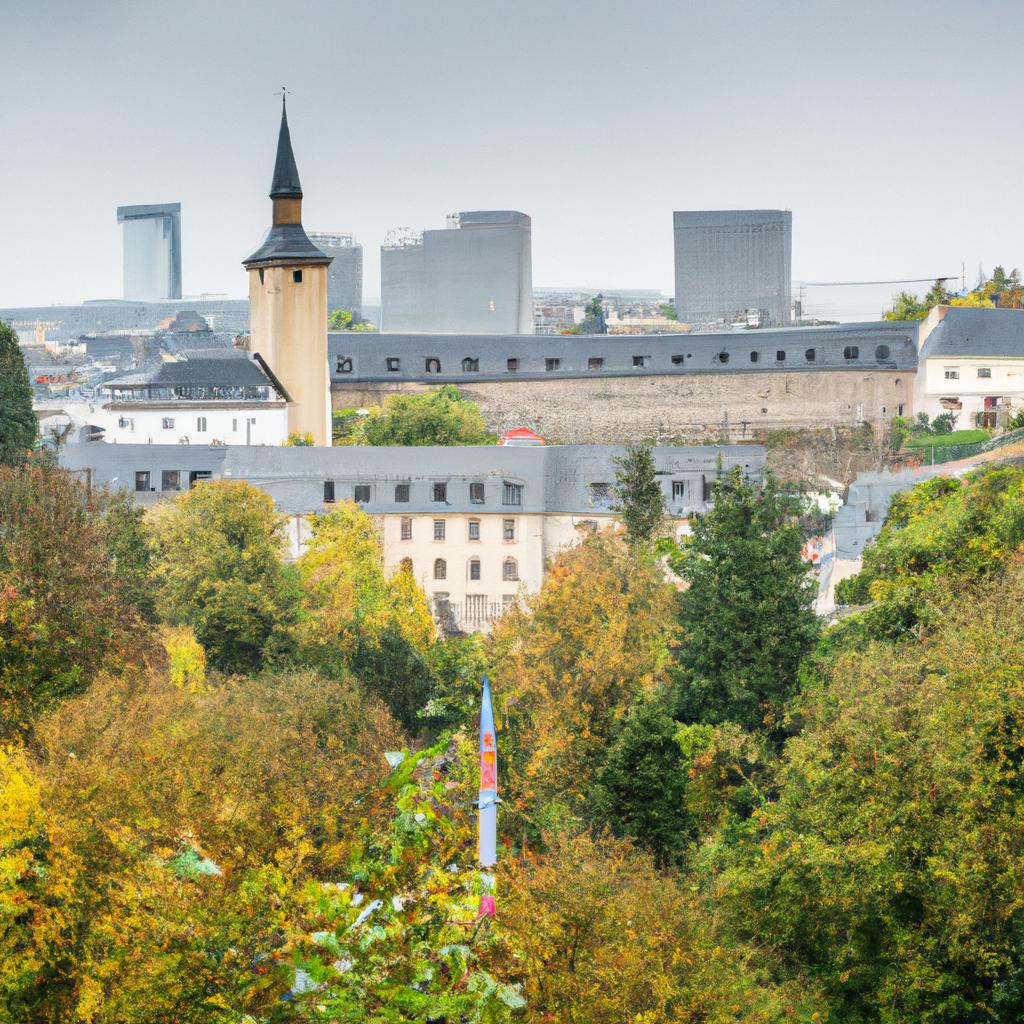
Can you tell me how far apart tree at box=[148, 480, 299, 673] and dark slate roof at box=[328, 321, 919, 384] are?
37.6 metres

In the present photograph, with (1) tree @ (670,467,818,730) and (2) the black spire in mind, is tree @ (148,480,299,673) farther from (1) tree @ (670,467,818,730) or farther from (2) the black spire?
(2) the black spire

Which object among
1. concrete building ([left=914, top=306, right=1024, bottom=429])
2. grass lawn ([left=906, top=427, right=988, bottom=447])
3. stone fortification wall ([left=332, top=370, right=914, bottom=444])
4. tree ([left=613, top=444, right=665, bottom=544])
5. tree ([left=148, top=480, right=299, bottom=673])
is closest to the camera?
tree ([left=148, top=480, right=299, bottom=673])

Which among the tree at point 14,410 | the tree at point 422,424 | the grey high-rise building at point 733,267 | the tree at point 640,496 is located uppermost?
the grey high-rise building at point 733,267

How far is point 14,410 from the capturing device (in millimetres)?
51375

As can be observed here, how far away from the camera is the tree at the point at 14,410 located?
165 feet

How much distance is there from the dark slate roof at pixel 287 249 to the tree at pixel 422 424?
6.70 metres

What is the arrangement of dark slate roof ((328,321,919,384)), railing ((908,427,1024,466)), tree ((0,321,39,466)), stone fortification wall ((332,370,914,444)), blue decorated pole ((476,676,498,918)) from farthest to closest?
dark slate roof ((328,321,919,384))
stone fortification wall ((332,370,914,444))
railing ((908,427,1024,466))
tree ((0,321,39,466))
blue decorated pole ((476,676,498,918))

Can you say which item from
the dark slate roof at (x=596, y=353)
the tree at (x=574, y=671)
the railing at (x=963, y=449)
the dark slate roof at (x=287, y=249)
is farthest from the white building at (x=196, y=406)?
the tree at (x=574, y=671)

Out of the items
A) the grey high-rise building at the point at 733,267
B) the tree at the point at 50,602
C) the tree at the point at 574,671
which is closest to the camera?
the tree at the point at 50,602

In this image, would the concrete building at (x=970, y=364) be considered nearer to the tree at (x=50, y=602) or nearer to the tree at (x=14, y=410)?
the tree at (x=14, y=410)

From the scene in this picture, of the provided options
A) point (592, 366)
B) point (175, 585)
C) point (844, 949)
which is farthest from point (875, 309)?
point (844, 949)

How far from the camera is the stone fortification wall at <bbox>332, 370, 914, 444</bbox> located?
87938mm

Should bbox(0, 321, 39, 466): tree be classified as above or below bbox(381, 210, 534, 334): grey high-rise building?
below

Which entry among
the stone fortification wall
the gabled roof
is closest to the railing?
the stone fortification wall
